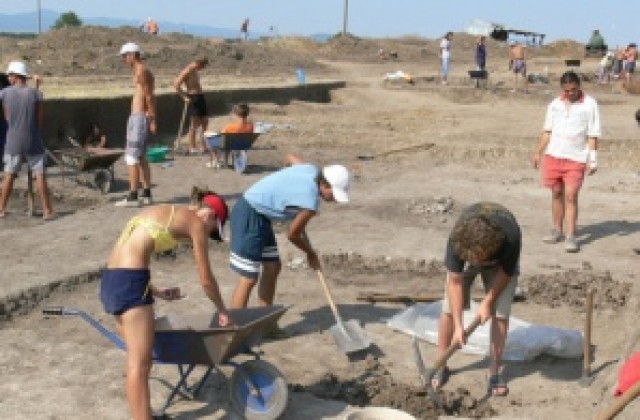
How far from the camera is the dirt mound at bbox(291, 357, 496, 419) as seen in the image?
4984 mm

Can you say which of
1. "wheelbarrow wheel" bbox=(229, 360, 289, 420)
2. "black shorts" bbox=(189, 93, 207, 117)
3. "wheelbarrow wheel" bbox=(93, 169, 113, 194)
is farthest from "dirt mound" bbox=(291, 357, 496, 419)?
"black shorts" bbox=(189, 93, 207, 117)

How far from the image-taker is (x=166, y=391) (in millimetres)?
Result: 5055

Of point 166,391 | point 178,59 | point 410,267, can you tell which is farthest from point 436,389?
point 178,59

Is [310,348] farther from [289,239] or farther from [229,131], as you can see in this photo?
[229,131]

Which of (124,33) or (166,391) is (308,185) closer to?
(166,391)

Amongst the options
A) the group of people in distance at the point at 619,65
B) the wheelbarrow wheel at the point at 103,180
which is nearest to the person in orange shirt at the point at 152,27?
the group of people in distance at the point at 619,65

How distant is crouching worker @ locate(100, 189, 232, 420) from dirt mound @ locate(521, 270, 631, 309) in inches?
146

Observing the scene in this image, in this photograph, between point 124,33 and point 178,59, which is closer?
point 178,59

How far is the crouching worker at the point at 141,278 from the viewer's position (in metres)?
4.26

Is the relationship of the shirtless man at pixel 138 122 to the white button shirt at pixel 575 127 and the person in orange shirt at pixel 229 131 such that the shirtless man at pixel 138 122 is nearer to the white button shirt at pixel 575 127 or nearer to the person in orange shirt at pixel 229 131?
the person in orange shirt at pixel 229 131

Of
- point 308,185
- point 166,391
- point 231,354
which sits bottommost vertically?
point 166,391

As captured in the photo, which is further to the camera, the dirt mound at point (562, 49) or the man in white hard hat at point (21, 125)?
the dirt mound at point (562, 49)

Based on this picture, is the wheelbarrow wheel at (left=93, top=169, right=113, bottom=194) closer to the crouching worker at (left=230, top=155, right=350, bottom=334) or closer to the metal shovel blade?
the crouching worker at (left=230, top=155, right=350, bottom=334)

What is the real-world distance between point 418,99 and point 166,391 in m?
20.0
